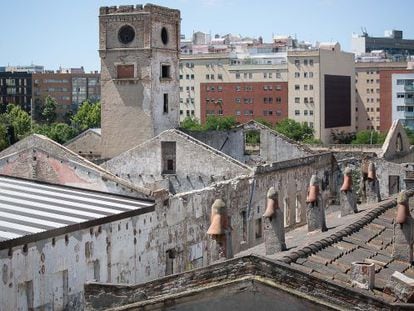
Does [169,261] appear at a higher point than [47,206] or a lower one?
lower

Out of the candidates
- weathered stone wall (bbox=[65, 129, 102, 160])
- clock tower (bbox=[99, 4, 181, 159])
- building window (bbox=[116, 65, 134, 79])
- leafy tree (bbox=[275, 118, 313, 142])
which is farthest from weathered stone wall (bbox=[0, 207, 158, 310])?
leafy tree (bbox=[275, 118, 313, 142])

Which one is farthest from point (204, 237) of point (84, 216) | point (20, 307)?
point (20, 307)

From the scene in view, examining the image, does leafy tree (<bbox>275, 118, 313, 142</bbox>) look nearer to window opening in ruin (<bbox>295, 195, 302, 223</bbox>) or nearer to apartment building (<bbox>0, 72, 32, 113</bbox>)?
apartment building (<bbox>0, 72, 32, 113</bbox>)

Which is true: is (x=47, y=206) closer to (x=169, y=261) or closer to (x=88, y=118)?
(x=169, y=261)

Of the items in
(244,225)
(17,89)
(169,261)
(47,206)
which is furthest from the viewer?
(17,89)

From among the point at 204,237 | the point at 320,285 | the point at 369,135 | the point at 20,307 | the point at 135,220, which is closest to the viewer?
the point at 320,285

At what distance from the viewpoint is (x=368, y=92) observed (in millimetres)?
160500

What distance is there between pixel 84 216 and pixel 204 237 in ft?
28.5

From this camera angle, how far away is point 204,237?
1412 inches

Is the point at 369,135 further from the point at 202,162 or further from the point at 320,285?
the point at 320,285

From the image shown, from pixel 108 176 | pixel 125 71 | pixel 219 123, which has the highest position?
pixel 125 71

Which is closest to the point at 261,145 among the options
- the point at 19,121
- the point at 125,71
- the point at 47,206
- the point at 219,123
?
the point at 125,71

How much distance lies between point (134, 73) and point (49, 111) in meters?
104

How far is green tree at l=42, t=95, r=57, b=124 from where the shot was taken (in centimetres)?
15500
